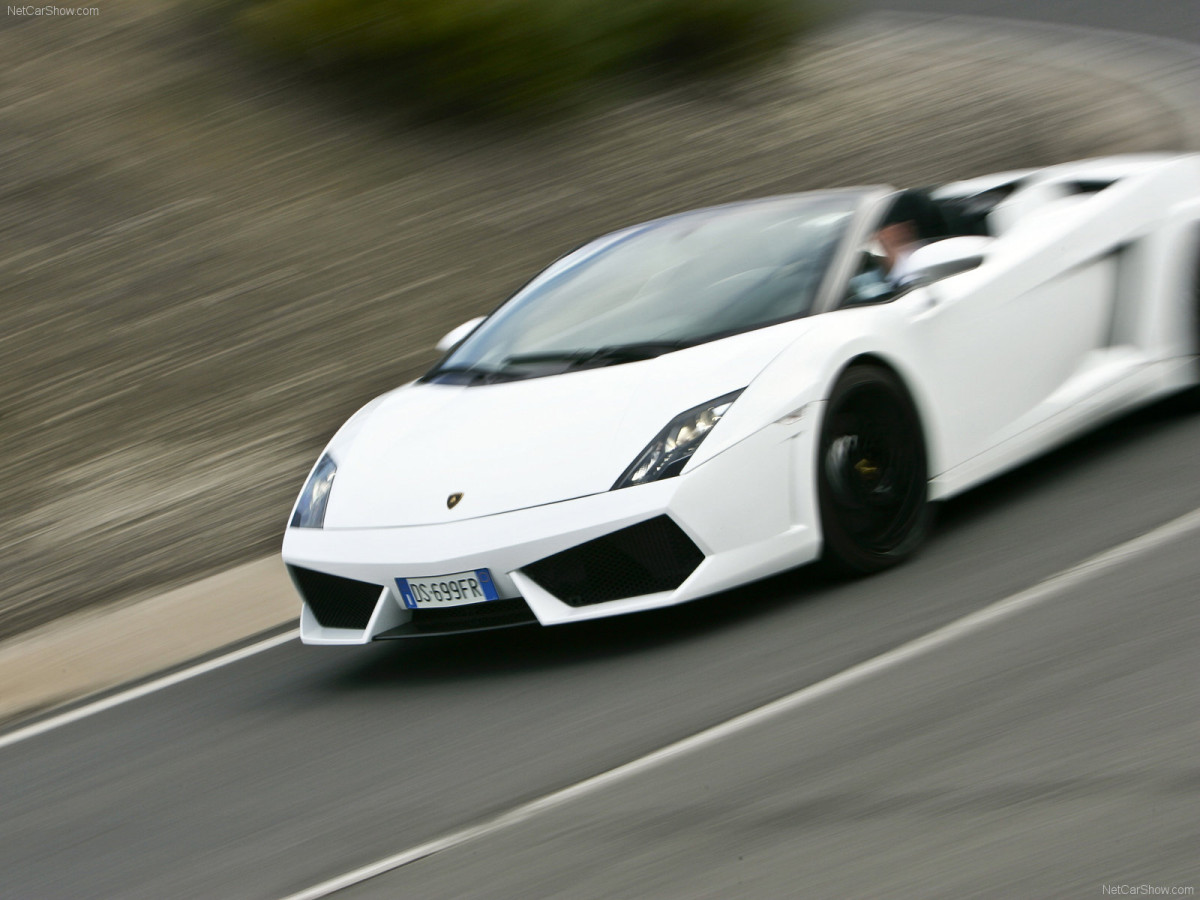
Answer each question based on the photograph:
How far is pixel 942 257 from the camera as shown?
521cm

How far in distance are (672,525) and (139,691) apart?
2.24m

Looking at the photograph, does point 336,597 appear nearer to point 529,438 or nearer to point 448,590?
point 448,590

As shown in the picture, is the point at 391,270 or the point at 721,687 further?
the point at 391,270

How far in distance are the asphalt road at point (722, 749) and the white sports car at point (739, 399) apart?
0.23 m

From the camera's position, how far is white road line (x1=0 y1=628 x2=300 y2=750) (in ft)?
17.9

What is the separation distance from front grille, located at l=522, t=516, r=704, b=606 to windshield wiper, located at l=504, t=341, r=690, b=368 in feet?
2.49

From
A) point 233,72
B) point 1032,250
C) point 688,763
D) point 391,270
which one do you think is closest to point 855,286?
point 1032,250

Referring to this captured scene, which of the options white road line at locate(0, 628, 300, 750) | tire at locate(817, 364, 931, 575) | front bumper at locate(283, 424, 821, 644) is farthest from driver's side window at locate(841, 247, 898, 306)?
white road line at locate(0, 628, 300, 750)

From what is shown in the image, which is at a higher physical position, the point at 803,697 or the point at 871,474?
the point at 871,474

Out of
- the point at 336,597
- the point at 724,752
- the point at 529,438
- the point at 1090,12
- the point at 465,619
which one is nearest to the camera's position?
the point at 724,752

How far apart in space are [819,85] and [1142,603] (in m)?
10.2

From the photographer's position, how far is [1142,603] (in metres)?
4.38

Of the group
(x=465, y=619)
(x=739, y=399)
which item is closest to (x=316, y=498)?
(x=465, y=619)

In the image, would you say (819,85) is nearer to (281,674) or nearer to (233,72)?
(233,72)
